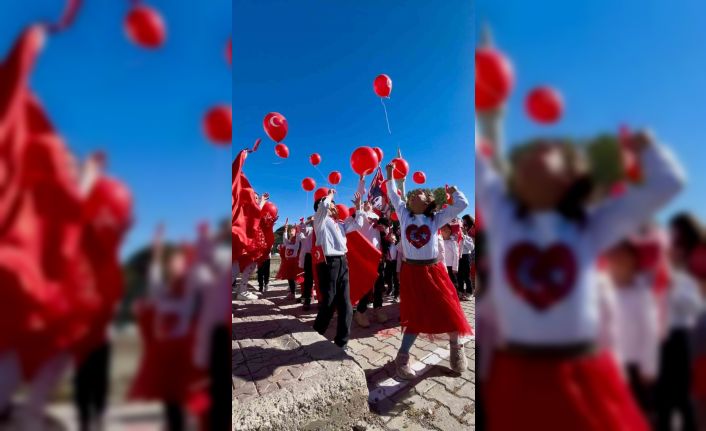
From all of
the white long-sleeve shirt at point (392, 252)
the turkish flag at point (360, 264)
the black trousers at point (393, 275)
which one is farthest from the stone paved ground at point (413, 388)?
the white long-sleeve shirt at point (392, 252)

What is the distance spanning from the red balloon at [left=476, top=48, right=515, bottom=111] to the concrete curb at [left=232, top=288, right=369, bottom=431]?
1925mm

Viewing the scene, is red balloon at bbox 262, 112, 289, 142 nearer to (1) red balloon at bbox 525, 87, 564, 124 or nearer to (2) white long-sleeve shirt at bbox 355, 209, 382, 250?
(2) white long-sleeve shirt at bbox 355, 209, 382, 250

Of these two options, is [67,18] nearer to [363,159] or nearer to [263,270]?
[363,159]

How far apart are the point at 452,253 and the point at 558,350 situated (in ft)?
17.9

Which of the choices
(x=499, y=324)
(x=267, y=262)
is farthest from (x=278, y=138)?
(x=267, y=262)

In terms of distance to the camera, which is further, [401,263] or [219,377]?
[401,263]

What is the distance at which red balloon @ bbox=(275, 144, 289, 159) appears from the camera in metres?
5.02

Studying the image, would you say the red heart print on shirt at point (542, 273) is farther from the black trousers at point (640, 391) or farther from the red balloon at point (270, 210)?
the red balloon at point (270, 210)

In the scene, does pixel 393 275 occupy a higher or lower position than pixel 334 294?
lower

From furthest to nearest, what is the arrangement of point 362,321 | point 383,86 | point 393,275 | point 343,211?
point 393,275
point 343,211
point 362,321
point 383,86

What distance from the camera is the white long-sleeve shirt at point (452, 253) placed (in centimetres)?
590

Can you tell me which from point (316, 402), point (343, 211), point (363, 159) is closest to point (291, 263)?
point (343, 211)

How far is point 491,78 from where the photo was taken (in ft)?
2.59

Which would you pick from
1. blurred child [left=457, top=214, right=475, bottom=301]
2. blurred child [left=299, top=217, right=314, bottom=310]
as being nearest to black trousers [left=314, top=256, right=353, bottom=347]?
blurred child [left=299, top=217, right=314, bottom=310]
